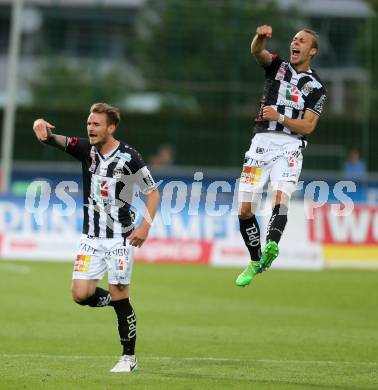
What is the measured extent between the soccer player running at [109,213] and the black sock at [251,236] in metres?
1.54

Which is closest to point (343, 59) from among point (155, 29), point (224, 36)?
point (224, 36)

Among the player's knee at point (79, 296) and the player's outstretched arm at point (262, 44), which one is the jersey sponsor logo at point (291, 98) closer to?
the player's outstretched arm at point (262, 44)

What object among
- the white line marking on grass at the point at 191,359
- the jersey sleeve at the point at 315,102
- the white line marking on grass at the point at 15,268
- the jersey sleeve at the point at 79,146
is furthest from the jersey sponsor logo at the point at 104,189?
the white line marking on grass at the point at 15,268

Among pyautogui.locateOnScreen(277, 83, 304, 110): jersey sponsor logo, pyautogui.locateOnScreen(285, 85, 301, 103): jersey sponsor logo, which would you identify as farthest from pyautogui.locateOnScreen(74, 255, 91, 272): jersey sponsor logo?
pyautogui.locateOnScreen(285, 85, 301, 103): jersey sponsor logo

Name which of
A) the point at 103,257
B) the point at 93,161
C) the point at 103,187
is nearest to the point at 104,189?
the point at 103,187

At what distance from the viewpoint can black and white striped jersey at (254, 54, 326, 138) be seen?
1230 cm

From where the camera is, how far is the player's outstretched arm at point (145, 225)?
36.2 ft

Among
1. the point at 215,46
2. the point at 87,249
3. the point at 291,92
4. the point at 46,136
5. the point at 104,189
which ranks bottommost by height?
the point at 87,249

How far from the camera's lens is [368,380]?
11.1m

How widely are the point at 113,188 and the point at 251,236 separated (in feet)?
6.42

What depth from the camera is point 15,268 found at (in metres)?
23.9

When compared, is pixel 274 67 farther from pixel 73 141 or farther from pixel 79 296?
pixel 79 296

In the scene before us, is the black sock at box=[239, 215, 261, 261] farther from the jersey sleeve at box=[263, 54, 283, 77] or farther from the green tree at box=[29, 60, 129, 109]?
the green tree at box=[29, 60, 129, 109]

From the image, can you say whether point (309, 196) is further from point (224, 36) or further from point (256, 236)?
point (256, 236)
